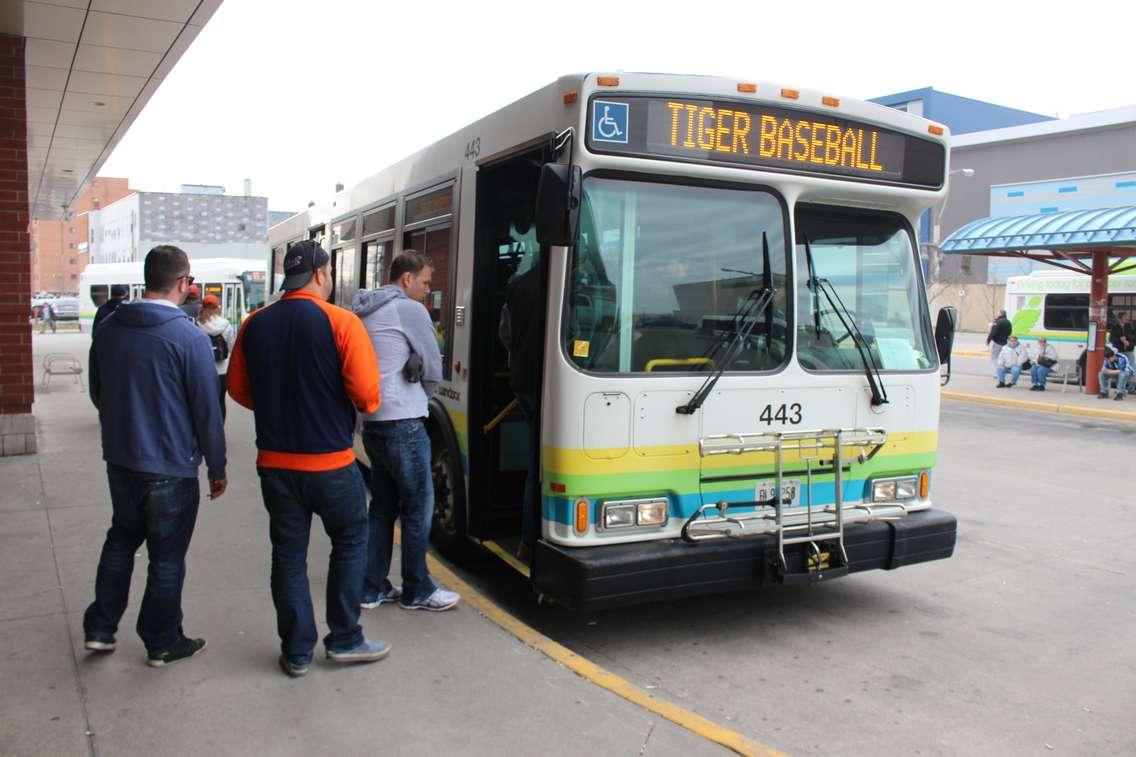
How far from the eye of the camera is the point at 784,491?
512 centimetres

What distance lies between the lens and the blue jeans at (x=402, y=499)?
480 centimetres

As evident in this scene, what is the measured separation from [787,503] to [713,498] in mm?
486

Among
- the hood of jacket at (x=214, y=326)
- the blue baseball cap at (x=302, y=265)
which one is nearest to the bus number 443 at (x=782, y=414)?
the blue baseball cap at (x=302, y=265)

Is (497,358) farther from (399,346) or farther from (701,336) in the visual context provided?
(701,336)

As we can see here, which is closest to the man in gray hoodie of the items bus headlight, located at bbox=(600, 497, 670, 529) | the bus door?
the bus door

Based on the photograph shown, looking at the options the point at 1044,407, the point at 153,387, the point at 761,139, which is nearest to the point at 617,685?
the point at 153,387

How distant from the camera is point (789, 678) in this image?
4.73m

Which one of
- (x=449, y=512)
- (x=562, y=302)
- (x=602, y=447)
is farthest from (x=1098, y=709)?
(x=449, y=512)

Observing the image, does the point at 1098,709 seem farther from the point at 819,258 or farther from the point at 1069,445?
the point at 1069,445

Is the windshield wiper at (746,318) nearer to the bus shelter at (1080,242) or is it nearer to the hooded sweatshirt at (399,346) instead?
the hooded sweatshirt at (399,346)

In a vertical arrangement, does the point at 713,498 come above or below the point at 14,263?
below

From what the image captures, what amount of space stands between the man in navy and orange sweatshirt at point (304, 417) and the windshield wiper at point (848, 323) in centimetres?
259

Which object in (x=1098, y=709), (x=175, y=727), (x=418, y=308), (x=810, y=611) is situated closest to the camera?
(x=175, y=727)

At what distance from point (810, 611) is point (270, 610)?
10.6 feet
